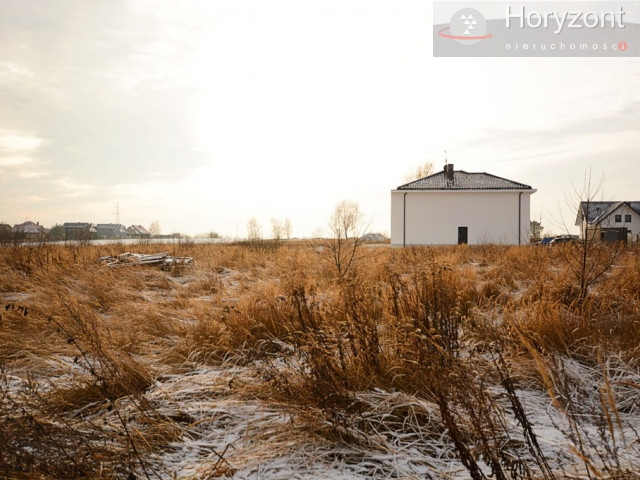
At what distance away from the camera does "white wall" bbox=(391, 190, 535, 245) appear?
894 inches

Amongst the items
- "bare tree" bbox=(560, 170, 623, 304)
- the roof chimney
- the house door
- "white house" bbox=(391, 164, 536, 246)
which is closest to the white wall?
"white house" bbox=(391, 164, 536, 246)

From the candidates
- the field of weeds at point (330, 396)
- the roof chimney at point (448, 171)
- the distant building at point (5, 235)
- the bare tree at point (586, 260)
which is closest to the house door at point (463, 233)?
the roof chimney at point (448, 171)

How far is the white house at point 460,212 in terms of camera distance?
22.7m

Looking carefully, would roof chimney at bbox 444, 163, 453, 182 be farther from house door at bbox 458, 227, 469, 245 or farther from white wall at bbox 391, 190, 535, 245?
house door at bbox 458, 227, 469, 245

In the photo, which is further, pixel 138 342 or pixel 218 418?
pixel 138 342

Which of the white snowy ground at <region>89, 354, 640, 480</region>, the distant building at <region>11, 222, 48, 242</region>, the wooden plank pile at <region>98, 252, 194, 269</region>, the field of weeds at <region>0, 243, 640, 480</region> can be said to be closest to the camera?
the field of weeds at <region>0, 243, 640, 480</region>

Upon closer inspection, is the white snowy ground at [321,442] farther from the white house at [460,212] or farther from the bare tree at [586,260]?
the white house at [460,212]

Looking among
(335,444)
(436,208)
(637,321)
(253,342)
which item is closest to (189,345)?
(253,342)

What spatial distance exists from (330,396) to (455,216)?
2239cm

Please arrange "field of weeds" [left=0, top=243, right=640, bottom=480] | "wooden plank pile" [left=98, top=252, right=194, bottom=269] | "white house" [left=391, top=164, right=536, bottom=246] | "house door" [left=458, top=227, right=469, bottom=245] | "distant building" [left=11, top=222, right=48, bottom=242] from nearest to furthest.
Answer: "field of weeds" [left=0, top=243, right=640, bottom=480] < "wooden plank pile" [left=98, top=252, right=194, bottom=269] < "distant building" [left=11, top=222, right=48, bottom=242] < "white house" [left=391, top=164, right=536, bottom=246] < "house door" [left=458, top=227, right=469, bottom=245]

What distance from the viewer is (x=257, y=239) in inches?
661

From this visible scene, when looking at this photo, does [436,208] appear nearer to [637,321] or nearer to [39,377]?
[637,321]

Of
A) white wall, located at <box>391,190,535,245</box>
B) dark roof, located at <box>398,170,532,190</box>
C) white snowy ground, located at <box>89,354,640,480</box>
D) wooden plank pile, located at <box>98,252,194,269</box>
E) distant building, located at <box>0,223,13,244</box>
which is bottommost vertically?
white snowy ground, located at <box>89,354,640,480</box>

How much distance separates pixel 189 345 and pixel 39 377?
1.13m
